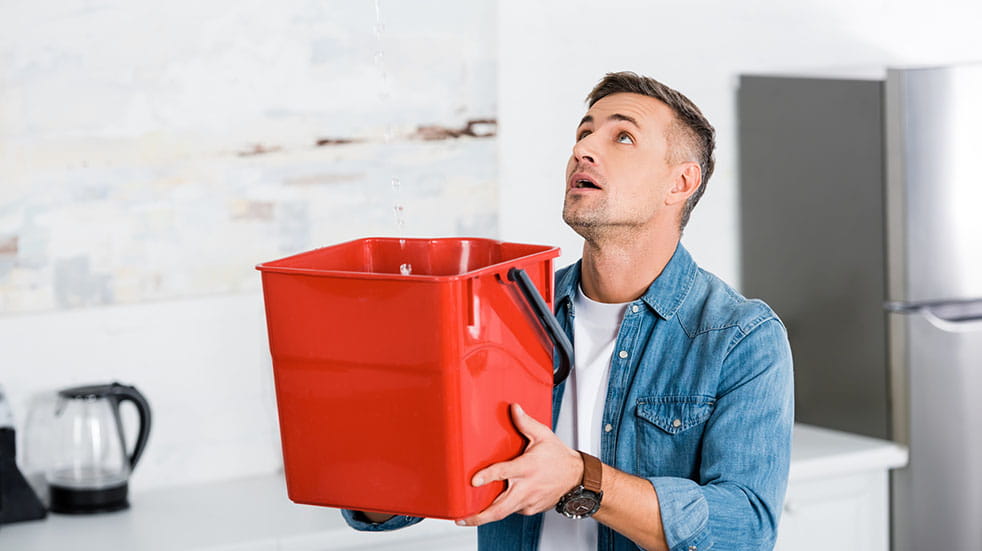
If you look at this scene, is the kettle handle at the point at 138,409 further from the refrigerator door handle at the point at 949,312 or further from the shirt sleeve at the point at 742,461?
the refrigerator door handle at the point at 949,312

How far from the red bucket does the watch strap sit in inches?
2.8

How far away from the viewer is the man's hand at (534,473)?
1.26 meters

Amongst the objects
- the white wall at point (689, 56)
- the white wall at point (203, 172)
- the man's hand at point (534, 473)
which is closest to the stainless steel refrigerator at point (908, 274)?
the white wall at point (689, 56)

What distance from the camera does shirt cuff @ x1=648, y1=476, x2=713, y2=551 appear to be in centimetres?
132

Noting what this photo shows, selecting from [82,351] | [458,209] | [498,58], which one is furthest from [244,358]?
[498,58]

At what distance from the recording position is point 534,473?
128 cm

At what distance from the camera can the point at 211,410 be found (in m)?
2.41

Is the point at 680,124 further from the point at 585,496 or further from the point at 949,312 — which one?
the point at 949,312

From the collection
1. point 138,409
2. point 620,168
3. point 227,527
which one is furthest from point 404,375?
point 138,409

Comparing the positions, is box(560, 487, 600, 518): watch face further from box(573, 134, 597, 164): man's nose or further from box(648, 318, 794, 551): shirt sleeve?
box(573, 134, 597, 164): man's nose

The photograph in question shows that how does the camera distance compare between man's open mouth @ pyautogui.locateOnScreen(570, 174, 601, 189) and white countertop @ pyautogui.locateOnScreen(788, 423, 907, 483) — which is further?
white countertop @ pyautogui.locateOnScreen(788, 423, 907, 483)

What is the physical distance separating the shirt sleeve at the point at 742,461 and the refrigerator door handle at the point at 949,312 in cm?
116

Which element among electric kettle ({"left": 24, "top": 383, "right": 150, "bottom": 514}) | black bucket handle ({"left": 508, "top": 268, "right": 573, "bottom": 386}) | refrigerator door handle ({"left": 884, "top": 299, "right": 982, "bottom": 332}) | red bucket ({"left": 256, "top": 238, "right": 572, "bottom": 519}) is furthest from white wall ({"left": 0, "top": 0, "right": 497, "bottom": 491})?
black bucket handle ({"left": 508, "top": 268, "right": 573, "bottom": 386})

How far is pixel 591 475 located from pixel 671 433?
7.9 inches
